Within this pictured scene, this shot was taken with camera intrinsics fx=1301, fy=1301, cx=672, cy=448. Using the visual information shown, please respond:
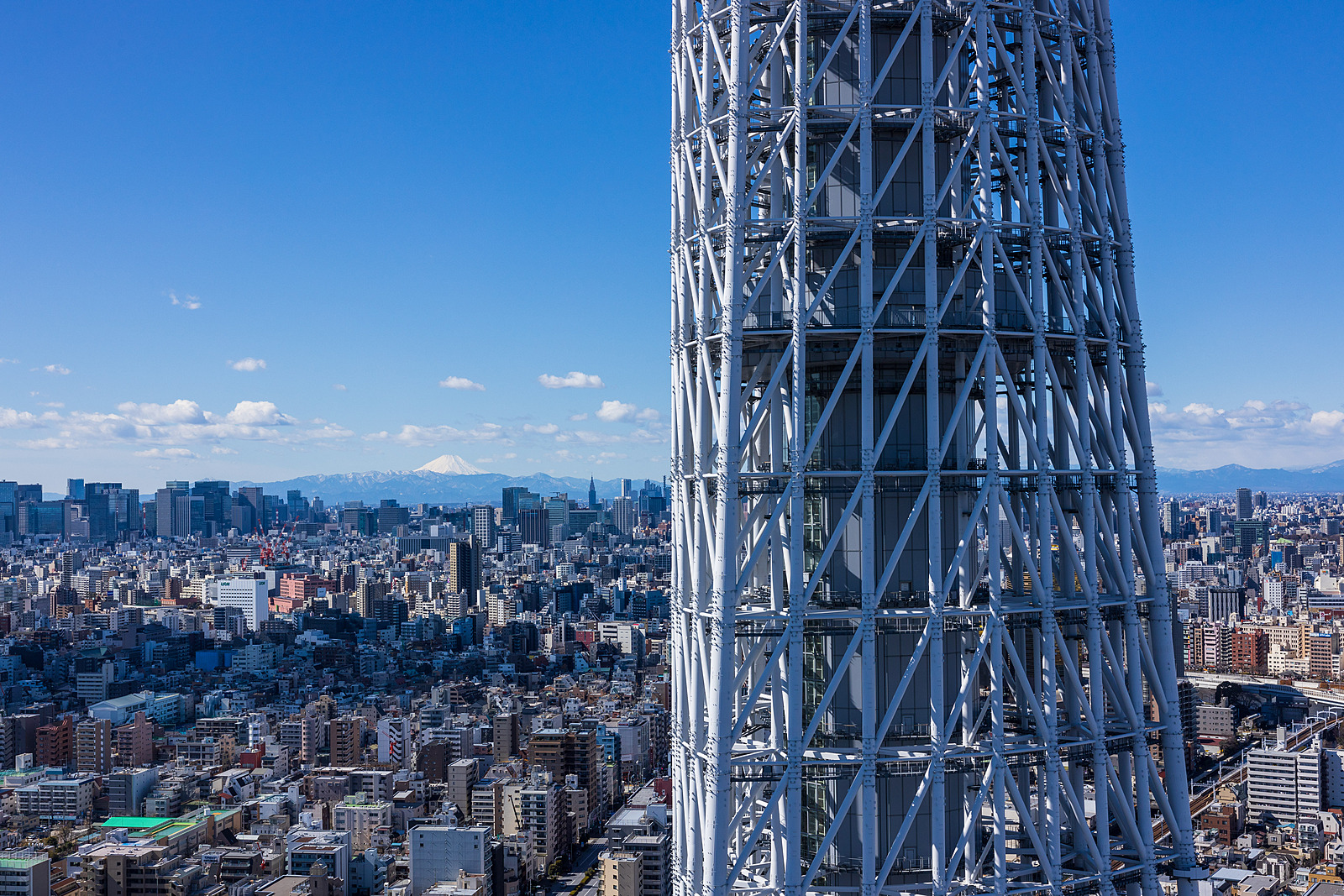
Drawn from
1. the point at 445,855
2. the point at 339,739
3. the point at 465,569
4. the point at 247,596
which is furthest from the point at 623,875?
the point at 247,596

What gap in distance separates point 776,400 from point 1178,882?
6.08 metres

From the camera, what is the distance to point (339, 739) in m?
90.0

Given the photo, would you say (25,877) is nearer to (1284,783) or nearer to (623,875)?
(623,875)

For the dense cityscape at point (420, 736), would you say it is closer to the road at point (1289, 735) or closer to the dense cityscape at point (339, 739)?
the dense cityscape at point (339, 739)

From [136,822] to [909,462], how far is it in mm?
64971

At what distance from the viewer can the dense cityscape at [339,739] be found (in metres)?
56.4

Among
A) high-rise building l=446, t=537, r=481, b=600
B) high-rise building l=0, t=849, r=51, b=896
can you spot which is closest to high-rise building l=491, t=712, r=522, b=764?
high-rise building l=0, t=849, r=51, b=896

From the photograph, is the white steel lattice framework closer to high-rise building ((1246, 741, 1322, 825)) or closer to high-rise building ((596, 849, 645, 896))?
high-rise building ((596, 849, 645, 896))

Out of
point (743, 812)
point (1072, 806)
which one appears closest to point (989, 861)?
point (1072, 806)

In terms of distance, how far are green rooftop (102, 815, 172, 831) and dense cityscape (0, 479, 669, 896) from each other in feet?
0.85

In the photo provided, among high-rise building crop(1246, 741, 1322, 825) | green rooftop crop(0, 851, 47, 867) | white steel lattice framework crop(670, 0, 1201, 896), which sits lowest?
high-rise building crop(1246, 741, 1322, 825)

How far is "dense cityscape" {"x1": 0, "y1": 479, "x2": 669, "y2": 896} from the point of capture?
56.4 m

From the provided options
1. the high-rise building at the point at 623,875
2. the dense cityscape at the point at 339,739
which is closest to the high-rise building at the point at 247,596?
the dense cityscape at the point at 339,739

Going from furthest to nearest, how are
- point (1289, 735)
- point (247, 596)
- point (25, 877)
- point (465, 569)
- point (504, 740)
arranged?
point (247, 596) < point (465, 569) < point (1289, 735) < point (504, 740) < point (25, 877)
